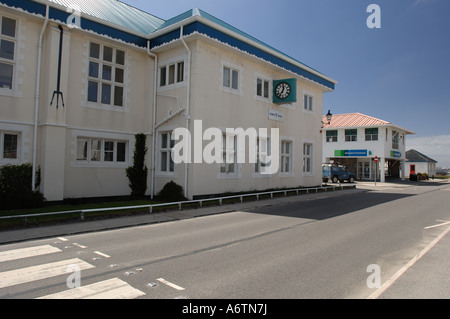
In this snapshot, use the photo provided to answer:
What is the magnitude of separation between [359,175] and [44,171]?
126 feet

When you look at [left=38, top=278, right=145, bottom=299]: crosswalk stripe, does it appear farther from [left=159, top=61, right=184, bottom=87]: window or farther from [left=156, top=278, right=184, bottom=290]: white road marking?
[left=159, top=61, right=184, bottom=87]: window

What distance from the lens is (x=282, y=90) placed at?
1781cm

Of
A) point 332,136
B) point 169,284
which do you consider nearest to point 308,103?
point 169,284

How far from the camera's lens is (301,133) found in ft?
67.2

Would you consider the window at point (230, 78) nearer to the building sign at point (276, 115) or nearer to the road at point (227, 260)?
the building sign at point (276, 115)

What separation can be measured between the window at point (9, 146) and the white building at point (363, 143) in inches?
1394

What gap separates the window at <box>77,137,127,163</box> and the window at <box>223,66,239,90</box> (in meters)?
5.91

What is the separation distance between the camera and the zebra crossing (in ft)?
13.8

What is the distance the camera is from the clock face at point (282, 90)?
17609mm

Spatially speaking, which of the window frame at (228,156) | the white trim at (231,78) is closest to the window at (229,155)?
the window frame at (228,156)

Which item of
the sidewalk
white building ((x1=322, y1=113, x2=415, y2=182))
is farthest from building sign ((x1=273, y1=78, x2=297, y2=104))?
white building ((x1=322, y1=113, x2=415, y2=182))

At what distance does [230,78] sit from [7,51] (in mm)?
9419

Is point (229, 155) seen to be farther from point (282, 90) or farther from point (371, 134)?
point (371, 134)
